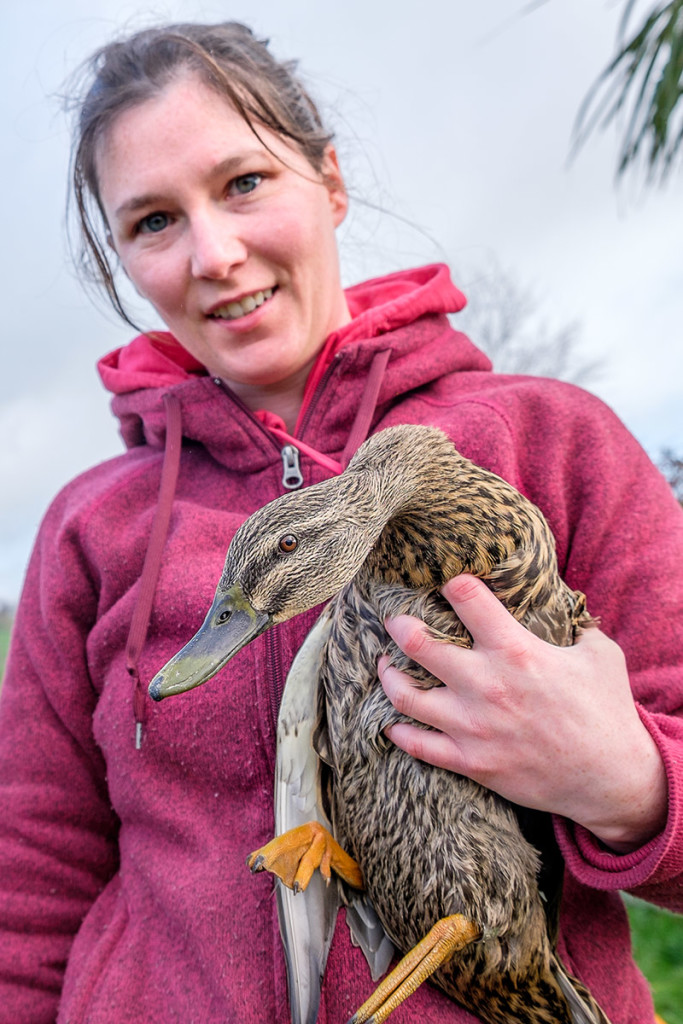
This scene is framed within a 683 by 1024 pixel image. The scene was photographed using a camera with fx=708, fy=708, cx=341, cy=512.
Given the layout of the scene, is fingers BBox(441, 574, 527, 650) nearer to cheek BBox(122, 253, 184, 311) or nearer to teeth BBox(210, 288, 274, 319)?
teeth BBox(210, 288, 274, 319)

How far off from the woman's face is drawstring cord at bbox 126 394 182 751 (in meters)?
0.17

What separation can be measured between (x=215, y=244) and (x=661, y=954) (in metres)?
2.94

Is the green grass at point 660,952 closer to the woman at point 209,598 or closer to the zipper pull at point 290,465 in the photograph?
the woman at point 209,598

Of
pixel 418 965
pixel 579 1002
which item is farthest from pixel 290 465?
pixel 579 1002

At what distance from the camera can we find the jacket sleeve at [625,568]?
107 centimetres

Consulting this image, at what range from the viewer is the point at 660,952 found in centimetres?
269

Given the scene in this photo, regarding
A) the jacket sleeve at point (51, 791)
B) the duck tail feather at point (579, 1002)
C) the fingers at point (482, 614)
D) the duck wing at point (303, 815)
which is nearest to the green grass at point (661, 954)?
the duck tail feather at point (579, 1002)

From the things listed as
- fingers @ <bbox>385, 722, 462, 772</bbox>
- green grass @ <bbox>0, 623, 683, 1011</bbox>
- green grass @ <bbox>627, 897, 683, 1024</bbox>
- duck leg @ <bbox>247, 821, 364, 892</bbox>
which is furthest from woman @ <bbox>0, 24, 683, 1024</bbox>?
green grass @ <bbox>627, 897, 683, 1024</bbox>

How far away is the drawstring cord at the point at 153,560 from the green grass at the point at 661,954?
84.9 inches

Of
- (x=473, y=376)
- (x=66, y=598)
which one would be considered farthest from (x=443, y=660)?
(x=66, y=598)

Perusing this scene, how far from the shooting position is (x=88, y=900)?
5.22ft

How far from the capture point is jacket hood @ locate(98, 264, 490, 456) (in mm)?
1530

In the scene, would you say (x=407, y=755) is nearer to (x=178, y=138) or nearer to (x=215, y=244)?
(x=215, y=244)

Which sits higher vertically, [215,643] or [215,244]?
[215,244]
